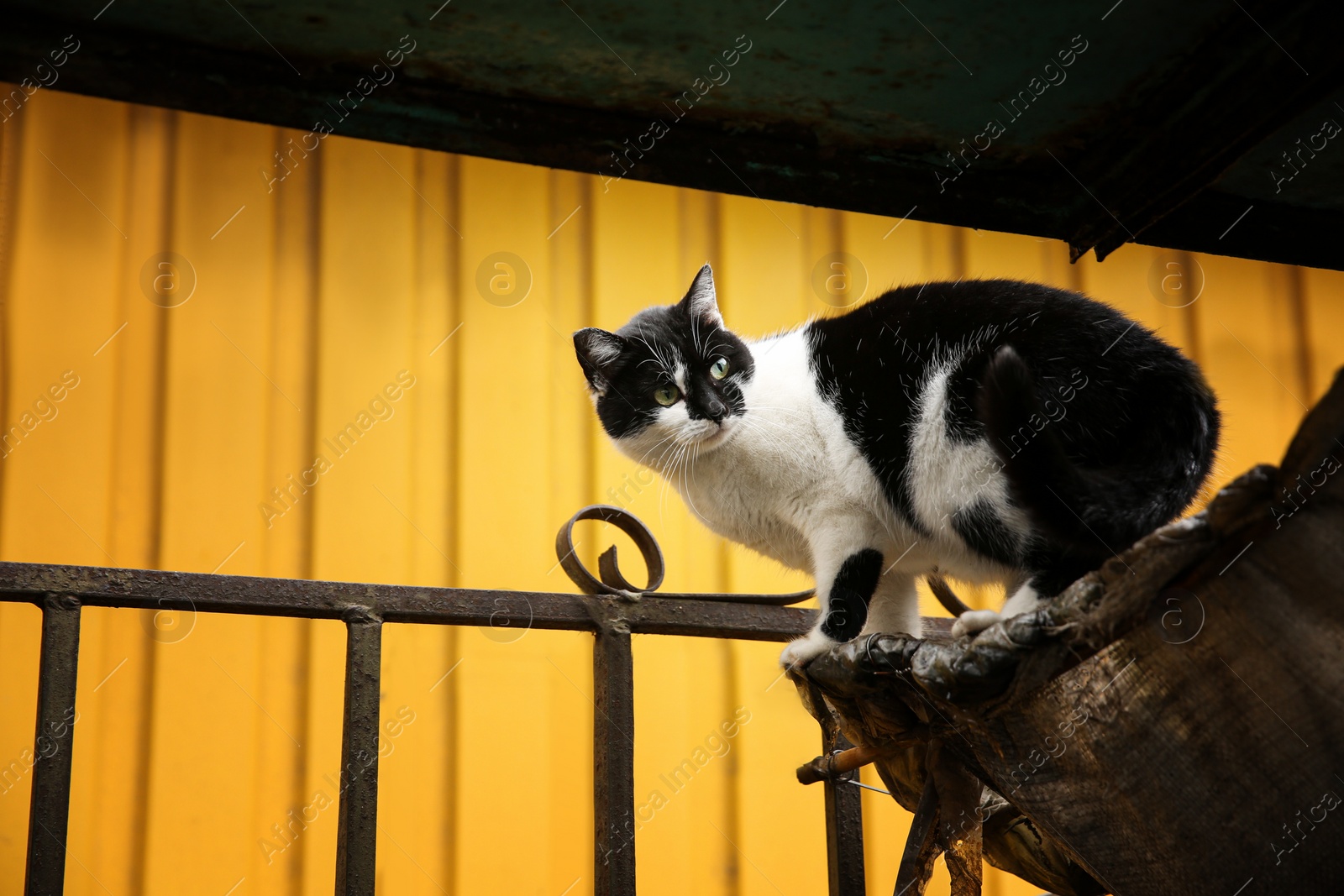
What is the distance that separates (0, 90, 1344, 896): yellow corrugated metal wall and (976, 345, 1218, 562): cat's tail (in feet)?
3.91

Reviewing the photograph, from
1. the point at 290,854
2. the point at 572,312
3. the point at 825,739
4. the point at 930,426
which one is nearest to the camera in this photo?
the point at 930,426

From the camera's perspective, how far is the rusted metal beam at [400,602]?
45.6 inches

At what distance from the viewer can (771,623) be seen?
1.50 metres

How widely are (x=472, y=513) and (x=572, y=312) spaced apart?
0.49 meters

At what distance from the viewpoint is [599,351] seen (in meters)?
1.51

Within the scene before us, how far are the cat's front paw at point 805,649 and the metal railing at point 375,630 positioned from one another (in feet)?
0.56

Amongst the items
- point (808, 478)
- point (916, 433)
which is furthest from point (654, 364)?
point (916, 433)

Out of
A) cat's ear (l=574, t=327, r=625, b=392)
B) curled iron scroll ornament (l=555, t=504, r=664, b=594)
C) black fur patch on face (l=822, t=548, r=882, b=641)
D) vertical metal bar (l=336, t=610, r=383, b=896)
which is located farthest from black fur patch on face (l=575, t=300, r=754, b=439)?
vertical metal bar (l=336, t=610, r=383, b=896)

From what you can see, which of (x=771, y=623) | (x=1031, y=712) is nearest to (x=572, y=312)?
(x=771, y=623)

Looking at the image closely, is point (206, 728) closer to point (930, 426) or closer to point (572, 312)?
point (572, 312)

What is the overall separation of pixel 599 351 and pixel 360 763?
643 millimetres

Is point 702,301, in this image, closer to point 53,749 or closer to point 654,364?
point 654,364

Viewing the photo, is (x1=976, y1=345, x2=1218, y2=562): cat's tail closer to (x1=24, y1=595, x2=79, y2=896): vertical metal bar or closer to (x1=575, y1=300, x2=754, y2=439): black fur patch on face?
A: (x1=575, y1=300, x2=754, y2=439): black fur patch on face

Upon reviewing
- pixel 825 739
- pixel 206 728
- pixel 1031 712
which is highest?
pixel 206 728
